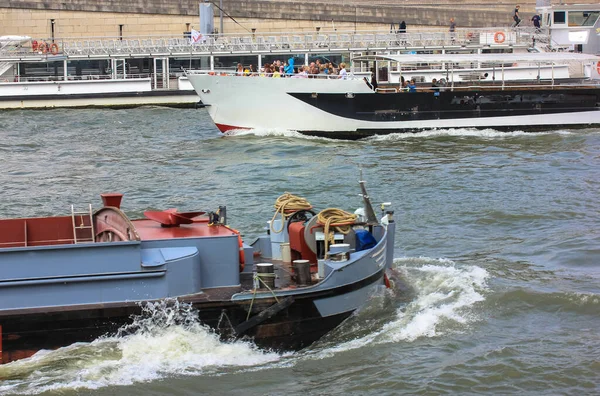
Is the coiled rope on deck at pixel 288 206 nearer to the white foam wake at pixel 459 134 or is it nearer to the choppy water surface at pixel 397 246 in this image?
the choppy water surface at pixel 397 246

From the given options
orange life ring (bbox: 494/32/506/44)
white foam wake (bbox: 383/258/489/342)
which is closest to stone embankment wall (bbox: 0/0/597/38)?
orange life ring (bbox: 494/32/506/44)

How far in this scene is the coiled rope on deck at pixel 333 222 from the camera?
42.0 feet

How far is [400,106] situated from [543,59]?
17.9ft

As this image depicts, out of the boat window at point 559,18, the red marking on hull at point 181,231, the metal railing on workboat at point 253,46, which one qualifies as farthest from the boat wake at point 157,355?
the metal railing on workboat at point 253,46

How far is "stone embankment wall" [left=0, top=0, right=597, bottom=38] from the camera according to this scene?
57.0 meters

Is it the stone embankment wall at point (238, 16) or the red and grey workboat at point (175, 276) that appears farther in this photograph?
the stone embankment wall at point (238, 16)

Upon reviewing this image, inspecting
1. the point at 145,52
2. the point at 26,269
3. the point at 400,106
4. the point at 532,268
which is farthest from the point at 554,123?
the point at 26,269

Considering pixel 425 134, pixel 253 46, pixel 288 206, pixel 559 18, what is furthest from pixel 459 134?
pixel 288 206

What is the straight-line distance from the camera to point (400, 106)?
33.5m

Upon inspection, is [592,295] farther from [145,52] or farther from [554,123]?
→ [145,52]

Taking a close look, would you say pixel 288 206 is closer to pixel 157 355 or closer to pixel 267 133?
pixel 157 355

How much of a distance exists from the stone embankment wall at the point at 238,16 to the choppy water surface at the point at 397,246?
881 inches

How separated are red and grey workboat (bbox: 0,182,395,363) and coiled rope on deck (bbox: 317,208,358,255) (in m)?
0.02

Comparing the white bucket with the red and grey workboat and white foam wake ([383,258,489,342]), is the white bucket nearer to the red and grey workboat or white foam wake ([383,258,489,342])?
the red and grey workboat
